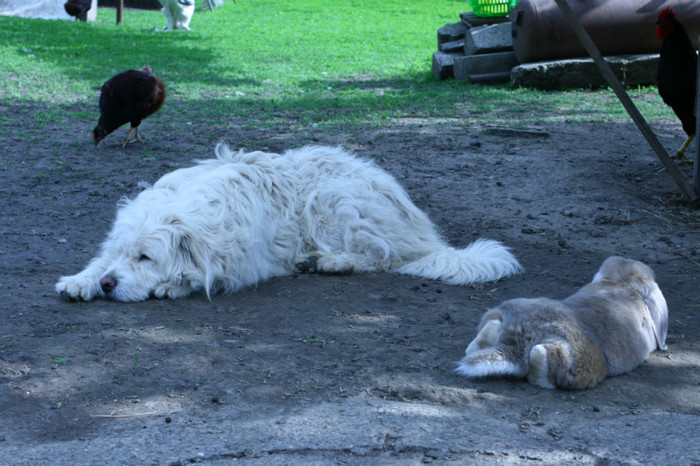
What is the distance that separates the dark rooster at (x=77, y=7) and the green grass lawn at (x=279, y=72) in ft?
1.95

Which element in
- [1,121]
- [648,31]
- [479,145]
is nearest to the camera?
[479,145]

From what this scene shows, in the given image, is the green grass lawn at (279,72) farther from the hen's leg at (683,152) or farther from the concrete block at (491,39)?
the hen's leg at (683,152)

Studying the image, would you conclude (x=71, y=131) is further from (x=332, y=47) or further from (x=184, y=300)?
(x=332, y=47)

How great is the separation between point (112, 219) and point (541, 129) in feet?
17.4

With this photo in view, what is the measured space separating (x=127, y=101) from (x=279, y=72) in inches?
221

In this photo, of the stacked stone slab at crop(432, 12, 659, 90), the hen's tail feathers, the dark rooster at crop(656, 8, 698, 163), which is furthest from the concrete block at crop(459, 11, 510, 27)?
the hen's tail feathers

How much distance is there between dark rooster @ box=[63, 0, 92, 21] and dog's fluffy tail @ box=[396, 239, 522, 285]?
55.9 ft

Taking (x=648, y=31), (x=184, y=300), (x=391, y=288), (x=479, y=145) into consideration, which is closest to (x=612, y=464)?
(x=391, y=288)

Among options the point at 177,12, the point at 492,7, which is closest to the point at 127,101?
the point at 492,7

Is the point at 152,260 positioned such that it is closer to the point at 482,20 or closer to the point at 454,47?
the point at 454,47

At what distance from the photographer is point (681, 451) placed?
2855mm

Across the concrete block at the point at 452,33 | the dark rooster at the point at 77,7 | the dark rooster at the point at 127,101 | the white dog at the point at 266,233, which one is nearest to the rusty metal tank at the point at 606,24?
the concrete block at the point at 452,33

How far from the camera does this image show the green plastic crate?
12805 mm

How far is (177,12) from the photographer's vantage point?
18.7 metres
